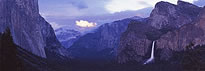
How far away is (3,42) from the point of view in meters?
48.3

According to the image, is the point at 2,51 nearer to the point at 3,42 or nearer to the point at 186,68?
the point at 3,42

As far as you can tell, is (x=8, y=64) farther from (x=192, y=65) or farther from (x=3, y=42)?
(x=192, y=65)

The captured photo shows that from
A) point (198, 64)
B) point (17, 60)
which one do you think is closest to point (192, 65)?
point (198, 64)

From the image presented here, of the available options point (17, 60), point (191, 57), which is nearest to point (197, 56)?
point (191, 57)

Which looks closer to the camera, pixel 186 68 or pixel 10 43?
pixel 10 43

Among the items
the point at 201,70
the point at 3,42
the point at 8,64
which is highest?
the point at 3,42

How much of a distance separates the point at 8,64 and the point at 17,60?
140 centimetres

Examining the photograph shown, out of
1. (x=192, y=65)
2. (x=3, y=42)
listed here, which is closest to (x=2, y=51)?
(x=3, y=42)

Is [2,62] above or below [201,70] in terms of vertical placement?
above

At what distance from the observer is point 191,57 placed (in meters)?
65.7

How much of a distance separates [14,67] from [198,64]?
34.9m

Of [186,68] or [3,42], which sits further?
[186,68]

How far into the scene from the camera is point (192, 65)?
64625mm

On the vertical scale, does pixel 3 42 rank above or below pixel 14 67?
above
